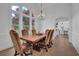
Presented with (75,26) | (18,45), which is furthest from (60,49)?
(18,45)

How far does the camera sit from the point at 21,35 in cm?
256

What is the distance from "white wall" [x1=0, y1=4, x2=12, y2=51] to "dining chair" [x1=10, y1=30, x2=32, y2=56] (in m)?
0.09

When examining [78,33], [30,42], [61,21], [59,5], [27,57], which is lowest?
[27,57]

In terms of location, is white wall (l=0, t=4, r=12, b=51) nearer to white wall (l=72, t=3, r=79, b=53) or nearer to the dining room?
the dining room

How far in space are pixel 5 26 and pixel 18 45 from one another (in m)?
0.42

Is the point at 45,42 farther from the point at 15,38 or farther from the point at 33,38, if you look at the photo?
the point at 15,38

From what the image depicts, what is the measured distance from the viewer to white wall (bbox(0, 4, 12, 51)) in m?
2.53

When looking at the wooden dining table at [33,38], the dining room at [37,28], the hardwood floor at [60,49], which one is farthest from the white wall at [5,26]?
the wooden dining table at [33,38]

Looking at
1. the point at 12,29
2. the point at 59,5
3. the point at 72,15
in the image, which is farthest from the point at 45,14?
the point at 12,29

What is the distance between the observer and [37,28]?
102 inches

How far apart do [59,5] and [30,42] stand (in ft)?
2.89

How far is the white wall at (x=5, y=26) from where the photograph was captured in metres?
2.53

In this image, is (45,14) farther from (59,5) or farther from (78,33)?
(78,33)

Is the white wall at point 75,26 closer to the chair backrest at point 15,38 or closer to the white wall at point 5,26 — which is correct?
the chair backrest at point 15,38
